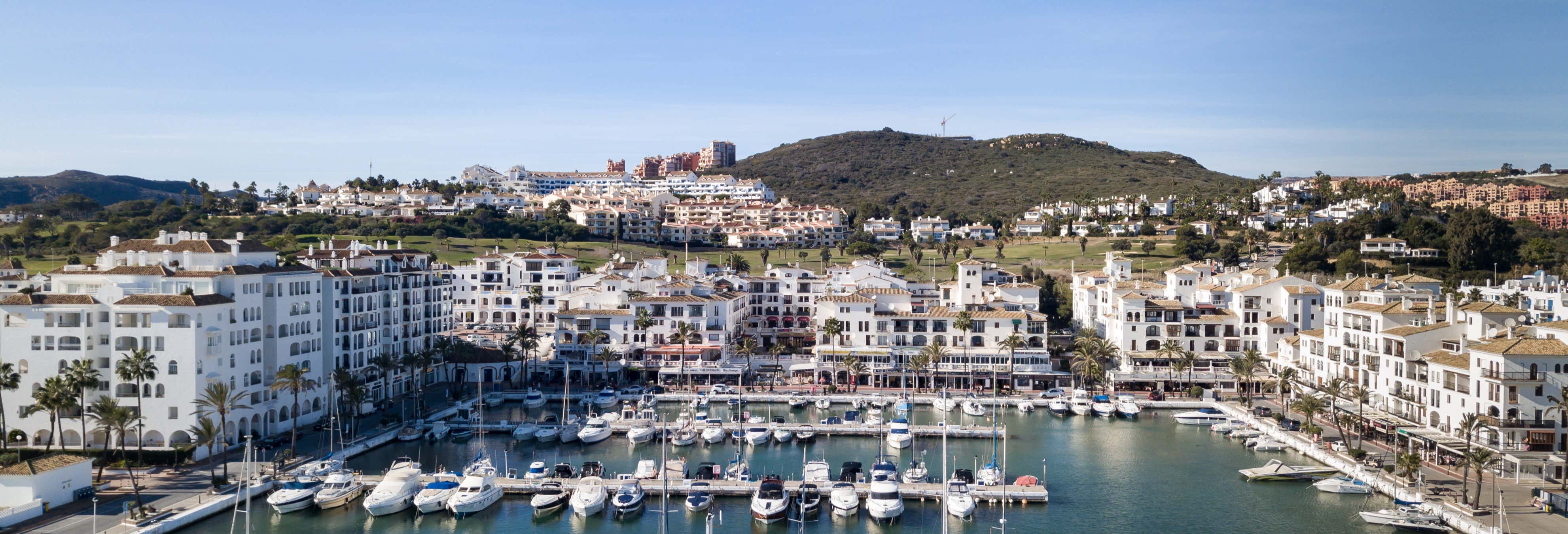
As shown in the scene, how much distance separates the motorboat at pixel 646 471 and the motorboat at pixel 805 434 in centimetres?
1030

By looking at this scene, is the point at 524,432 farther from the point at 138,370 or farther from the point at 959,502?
the point at 959,502

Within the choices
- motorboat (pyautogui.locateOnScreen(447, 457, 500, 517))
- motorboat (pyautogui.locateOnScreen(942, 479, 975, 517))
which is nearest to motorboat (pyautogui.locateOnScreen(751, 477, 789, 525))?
motorboat (pyautogui.locateOnScreen(942, 479, 975, 517))

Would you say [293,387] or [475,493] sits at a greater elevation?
[293,387]

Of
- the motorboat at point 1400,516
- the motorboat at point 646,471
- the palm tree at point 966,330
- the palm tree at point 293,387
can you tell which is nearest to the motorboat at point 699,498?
the motorboat at point 646,471

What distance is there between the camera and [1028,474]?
1925 inches

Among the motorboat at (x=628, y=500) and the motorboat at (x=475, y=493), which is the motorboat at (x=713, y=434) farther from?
the motorboat at (x=475, y=493)

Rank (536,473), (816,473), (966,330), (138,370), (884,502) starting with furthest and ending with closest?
(966,330), (536,473), (816,473), (138,370), (884,502)

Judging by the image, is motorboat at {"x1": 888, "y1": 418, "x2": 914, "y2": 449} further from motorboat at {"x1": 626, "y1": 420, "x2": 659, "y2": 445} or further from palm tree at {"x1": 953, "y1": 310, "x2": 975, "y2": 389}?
palm tree at {"x1": 953, "y1": 310, "x2": 975, "y2": 389}

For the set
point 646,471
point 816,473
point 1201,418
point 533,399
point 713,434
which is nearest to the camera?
point 816,473

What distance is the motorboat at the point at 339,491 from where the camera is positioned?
43.2 m

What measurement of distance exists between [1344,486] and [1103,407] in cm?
1972

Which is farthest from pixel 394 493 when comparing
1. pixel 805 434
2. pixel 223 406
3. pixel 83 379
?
pixel 805 434

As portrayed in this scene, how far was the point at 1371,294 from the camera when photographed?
64062 mm

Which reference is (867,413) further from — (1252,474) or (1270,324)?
(1270,324)
